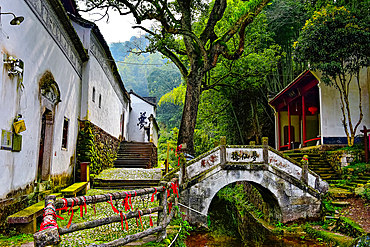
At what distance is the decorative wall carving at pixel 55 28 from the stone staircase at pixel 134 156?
21.2ft

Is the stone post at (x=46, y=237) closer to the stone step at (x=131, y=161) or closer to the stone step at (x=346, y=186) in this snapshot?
the stone step at (x=346, y=186)

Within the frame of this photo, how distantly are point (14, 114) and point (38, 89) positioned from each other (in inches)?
58.5

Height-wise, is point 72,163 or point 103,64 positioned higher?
point 103,64

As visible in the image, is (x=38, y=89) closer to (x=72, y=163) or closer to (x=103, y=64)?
(x=72, y=163)

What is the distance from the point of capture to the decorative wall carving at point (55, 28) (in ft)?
23.3

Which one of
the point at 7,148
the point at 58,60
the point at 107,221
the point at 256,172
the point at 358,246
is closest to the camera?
the point at 107,221

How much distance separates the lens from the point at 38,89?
7.22 meters

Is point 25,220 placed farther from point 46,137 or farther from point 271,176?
point 271,176

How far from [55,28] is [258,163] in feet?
25.7

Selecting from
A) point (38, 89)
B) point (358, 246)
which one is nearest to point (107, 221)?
point (38, 89)

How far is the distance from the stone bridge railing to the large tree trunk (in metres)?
1.75

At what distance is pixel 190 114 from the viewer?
12.5m

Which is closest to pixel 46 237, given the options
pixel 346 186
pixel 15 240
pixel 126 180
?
pixel 15 240

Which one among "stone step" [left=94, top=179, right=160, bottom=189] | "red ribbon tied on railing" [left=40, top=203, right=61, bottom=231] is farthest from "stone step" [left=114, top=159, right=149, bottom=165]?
"red ribbon tied on railing" [left=40, top=203, right=61, bottom=231]
